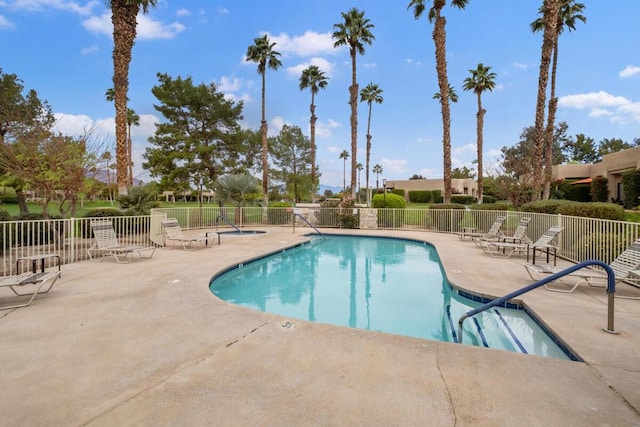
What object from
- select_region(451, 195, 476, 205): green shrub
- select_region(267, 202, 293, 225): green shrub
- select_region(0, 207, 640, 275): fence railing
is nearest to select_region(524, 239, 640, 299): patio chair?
select_region(0, 207, 640, 275): fence railing

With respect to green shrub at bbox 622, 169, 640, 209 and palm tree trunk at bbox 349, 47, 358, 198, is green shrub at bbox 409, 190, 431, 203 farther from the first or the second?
green shrub at bbox 622, 169, 640, 209

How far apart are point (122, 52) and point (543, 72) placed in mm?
18550

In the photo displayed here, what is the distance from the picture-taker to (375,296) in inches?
261

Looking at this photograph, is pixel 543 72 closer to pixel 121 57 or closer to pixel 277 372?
pixel 277 372

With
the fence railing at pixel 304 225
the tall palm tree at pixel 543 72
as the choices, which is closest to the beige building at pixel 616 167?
the tall palm tree at pixel 543 72

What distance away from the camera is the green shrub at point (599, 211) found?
793 centimetres

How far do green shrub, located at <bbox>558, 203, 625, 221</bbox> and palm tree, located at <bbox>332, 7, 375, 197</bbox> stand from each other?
14329 millimetres

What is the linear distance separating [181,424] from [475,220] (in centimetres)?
1471

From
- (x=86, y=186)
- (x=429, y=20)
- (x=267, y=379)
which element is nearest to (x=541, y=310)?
(x=267, y=379)

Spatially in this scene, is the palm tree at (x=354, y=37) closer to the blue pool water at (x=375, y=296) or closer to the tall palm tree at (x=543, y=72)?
the tall palm tree at (x=543, y=72)

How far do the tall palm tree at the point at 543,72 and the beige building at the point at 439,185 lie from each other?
3219 cm

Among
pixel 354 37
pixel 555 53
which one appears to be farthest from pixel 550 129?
pixel 354 37

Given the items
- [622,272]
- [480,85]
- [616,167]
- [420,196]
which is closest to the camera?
[622,272]

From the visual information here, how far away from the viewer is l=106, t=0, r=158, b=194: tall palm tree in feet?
42.2
